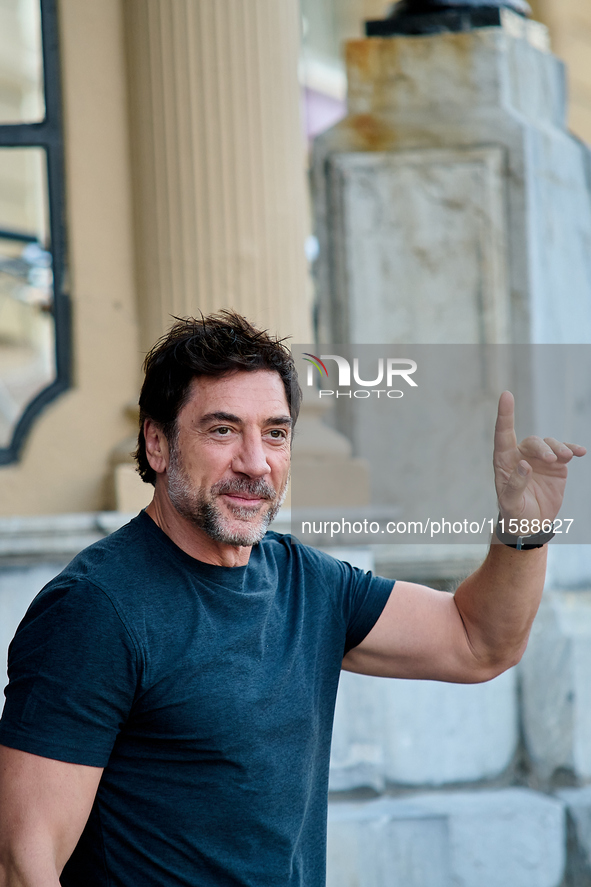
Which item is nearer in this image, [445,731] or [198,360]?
[198,360]

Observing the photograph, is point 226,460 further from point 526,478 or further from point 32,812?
point 32,812

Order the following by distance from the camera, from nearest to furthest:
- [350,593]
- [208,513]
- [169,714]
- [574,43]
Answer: [169,714] → [208,513] → [350,593] → [574,43]

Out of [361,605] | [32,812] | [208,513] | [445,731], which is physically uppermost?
[208,513]

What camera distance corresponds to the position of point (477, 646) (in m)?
1.98

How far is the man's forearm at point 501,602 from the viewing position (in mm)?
1856

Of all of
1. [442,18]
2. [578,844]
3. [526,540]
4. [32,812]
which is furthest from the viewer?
[442,18]

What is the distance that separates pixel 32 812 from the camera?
1.45 metres

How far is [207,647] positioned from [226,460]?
1.13 ft

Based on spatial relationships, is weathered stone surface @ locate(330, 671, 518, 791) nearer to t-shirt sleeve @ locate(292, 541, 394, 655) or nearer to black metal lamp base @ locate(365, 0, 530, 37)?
t-shirt sleeve @ locate(292, 541, 394, 655)

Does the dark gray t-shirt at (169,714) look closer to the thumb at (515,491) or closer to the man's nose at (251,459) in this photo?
the man's nose at (251,459)

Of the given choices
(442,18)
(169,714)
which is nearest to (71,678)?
(169,714)

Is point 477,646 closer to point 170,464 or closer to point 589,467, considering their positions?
point 170,464

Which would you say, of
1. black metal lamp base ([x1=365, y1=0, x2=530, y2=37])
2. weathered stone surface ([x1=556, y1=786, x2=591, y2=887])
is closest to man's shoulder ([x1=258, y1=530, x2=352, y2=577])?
weathered stone surface ([x1=556, y1=786, x2=591, y2=887])

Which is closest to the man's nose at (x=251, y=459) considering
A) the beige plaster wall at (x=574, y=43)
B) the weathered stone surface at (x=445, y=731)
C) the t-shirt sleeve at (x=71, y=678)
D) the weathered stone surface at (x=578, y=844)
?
the t-shirt sleeve at (x=71, y=678)
